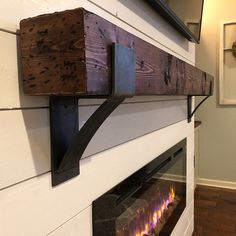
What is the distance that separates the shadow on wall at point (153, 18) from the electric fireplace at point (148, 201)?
0.69 meters

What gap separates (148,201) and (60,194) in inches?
33.7

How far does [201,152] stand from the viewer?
148 inches

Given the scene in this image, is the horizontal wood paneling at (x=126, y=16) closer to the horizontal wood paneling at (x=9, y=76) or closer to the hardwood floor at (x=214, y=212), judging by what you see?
the horizontal wood paneling at (x=9, y=76)

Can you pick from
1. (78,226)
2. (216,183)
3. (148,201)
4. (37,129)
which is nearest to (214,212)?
(216,183)

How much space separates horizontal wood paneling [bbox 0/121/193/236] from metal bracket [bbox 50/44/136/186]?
0.05 m

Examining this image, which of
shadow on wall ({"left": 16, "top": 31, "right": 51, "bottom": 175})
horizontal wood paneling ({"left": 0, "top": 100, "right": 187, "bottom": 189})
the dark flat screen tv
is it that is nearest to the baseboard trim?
the dark flat screen tv

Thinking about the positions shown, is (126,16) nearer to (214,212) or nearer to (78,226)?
(78,226)

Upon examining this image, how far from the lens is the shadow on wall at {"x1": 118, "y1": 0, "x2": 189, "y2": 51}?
1.21 meters

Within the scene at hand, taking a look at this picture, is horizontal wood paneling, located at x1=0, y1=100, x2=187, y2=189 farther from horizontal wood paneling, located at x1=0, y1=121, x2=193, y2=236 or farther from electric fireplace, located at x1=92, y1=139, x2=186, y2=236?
electric fireplace, located at x1=92, y1=139, x2=186, y2=236

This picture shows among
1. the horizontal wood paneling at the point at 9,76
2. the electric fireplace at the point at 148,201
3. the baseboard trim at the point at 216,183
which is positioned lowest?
the baseboard trim at the point at 216,183

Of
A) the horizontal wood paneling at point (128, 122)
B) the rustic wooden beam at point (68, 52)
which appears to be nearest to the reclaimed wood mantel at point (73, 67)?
the rustic wooden beam at point (68, 52)

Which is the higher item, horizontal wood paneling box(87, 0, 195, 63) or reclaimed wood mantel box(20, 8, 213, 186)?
horizontal wood paneling box(87, 0, 195, 63)

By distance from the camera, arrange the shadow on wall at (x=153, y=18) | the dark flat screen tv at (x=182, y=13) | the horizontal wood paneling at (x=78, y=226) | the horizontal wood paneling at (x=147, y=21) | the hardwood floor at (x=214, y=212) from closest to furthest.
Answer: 1. the horizontal wood paneling at (x=78, y=226)
2. the horizontal wood paneling at (x=147, y=21)
3. the shadow on wall at (x=153, y=18)
4. the dark flat screen tv at (x=182, y=13)
5. the hardwood floor at (x=214, y=212)

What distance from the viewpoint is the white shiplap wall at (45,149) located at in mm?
617
